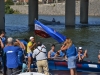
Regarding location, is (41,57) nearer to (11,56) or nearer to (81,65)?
(11,56)

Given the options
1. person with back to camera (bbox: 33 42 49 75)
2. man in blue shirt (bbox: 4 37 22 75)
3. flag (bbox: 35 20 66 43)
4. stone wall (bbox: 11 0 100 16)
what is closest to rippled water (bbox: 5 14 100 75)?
flag (bbox: 35 20 66 43)

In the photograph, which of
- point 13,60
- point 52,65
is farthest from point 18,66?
point 52,65

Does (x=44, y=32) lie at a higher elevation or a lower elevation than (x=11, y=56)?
higher

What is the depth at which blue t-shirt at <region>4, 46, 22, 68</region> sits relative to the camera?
14.4 metres

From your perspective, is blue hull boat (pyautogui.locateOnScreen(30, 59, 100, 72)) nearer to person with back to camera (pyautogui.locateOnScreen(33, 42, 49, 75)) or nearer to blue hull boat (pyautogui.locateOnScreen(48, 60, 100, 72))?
blue hull boat (pyautogui.locateOnScreen(48, 60, 100, 72))

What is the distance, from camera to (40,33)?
16.7 meters

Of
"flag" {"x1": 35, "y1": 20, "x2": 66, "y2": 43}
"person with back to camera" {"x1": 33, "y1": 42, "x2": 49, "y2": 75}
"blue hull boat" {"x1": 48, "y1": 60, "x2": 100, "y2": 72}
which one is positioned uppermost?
"flag" {"x1": 35, "y1": 20, "x2": 66, "y2": 43}

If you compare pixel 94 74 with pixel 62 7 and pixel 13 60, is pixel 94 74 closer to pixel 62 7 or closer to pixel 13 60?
pixel 13 60

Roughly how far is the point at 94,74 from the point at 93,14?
121 meters

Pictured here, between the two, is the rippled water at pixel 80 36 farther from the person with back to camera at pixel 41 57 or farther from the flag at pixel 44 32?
the person with back to camera at pixel 41 57

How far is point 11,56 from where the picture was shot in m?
14.4

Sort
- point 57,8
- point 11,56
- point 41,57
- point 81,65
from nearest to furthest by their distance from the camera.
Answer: point 11,56 < point 41,57 < point 81,65 < point 57,8

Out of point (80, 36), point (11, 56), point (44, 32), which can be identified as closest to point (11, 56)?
point (11, 56)

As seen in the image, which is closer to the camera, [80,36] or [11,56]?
[11,56]
